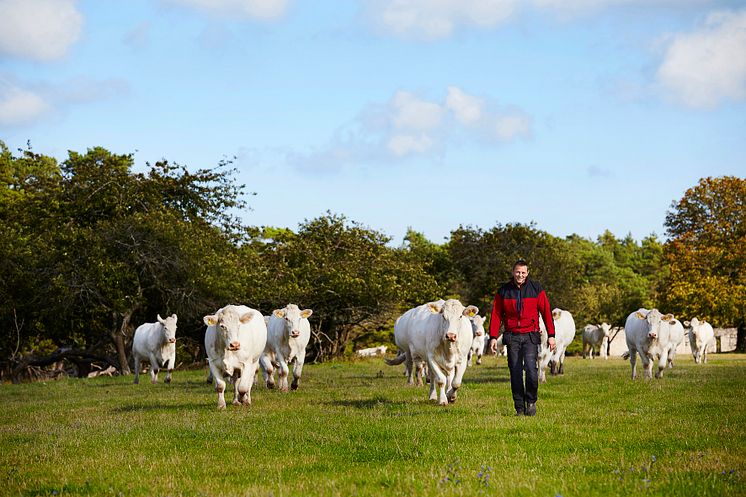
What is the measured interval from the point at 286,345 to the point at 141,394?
12.4 ft

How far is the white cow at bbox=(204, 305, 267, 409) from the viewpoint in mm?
15398

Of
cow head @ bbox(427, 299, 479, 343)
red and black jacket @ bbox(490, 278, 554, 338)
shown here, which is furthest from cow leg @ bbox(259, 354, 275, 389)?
red and black jacket @ bbox(490, 278, 554, 338)

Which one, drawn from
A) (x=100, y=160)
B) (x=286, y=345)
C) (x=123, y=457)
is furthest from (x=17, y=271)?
(x=123, y=457)

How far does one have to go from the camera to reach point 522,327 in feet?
42.2

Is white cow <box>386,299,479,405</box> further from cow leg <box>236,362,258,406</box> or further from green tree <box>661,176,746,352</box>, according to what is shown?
green tree <box>661,176,746,352</box>

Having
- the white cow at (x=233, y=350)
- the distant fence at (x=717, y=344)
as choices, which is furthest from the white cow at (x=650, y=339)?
the distant fence at (x=717, y=344)

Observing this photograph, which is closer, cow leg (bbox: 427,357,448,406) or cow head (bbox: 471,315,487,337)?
cow leg (bbox: 427,357,448,406)

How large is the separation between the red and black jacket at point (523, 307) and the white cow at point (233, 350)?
504cm

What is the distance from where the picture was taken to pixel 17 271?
33.9 m

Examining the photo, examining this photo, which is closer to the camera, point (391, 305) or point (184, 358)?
point (391, 305)

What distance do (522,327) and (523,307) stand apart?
0.32 metres

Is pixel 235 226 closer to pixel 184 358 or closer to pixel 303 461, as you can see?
pixel 184 358

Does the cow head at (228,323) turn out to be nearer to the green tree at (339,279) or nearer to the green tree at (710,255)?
the green tree at (339,279)

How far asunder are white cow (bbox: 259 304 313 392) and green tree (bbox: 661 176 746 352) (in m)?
37.2
